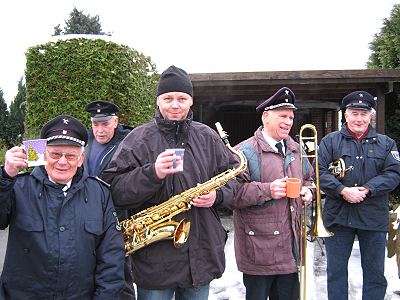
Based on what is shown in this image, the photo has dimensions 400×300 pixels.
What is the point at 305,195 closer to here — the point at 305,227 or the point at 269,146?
the point at 305,227

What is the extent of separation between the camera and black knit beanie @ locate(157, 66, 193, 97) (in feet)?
8.88

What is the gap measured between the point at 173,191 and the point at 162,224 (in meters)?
0.22

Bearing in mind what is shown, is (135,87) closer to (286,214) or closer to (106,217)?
(286,214)

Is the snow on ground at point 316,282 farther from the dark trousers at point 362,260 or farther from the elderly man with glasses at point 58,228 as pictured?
the elderly man with glasses at point 58,228

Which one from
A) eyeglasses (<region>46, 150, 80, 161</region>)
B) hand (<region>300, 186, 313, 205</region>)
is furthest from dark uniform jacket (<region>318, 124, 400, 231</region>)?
eyeglasses (<region>46, 150, 80, 161</region>)

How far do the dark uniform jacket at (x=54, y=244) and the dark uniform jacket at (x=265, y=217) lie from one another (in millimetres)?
1196

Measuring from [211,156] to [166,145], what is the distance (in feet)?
1.14

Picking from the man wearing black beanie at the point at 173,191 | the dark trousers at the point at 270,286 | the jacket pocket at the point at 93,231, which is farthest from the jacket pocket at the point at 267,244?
the jacket pocket at the point at 93,231

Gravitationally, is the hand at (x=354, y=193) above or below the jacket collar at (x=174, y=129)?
below

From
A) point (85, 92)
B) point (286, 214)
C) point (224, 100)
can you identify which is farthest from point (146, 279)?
point (224, 100)

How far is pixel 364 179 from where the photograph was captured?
12.6 ft

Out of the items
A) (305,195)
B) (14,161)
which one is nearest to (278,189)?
(305,195)

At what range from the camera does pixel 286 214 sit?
3.32 m

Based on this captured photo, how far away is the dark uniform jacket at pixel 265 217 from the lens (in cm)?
321
